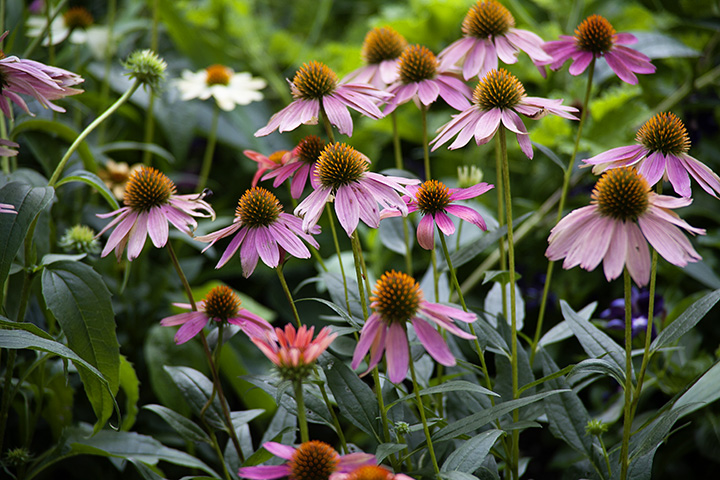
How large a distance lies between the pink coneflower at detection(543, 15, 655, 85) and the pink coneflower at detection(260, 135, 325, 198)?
9.6 inches

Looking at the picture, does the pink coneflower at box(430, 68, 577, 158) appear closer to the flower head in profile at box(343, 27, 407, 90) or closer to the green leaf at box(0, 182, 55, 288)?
the flower head in profile at box(343, 27, 407, 90)

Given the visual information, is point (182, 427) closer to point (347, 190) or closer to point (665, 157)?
point (347, 190)

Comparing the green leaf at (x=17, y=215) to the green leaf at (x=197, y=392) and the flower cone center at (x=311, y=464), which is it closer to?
the green leaf at (x=197, y=392)

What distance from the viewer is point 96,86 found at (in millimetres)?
1112

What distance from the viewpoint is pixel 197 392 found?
58 centimetres

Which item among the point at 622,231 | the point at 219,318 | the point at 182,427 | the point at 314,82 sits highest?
the point at 314,82

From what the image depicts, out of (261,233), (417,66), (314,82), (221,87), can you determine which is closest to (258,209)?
(261,233)

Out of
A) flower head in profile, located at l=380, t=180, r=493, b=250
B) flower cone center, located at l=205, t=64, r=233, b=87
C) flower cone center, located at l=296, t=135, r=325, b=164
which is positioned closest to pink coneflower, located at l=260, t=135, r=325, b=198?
flower cone center, located at l=296, t=135, r=325, b=164

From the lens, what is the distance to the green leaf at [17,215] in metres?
0.49

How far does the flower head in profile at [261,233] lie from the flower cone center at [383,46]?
256 mm

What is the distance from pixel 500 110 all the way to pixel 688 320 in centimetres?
22

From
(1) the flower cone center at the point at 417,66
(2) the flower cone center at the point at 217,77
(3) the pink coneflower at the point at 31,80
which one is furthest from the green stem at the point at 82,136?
(2) the flower cone center at the point at 217,77

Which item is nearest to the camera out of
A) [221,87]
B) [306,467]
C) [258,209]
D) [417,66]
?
[306,467]

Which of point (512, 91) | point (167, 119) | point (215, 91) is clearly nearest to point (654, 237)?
point (512, 91)
